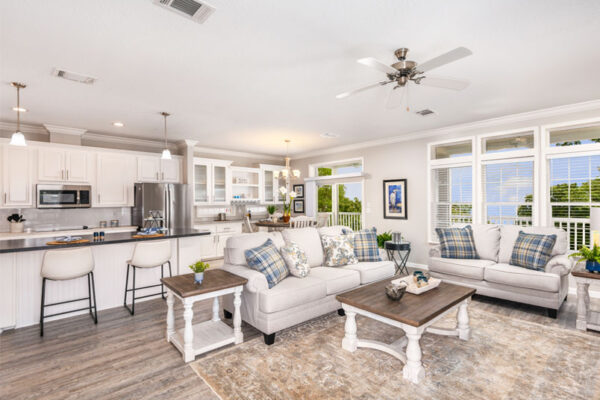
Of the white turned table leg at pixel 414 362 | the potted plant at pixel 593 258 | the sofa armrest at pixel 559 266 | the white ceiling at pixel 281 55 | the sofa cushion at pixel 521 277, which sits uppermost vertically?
the white ceiling at pixel 281 55

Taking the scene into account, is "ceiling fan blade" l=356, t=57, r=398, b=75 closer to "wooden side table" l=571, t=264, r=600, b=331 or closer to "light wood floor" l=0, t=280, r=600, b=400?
"light wood floor" l=0, t=280, r=600, b=400

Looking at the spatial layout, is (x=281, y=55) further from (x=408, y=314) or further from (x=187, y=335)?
(x=187, y=335)

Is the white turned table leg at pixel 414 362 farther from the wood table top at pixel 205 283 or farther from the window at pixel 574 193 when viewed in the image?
the window at pixel 574 193

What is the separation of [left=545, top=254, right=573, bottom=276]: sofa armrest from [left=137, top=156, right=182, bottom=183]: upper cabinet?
21.1ft

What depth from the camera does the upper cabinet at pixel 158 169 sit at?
5.93m

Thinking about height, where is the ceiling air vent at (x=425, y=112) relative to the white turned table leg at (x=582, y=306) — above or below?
above

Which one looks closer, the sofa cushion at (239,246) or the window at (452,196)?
the sofa cushion at (239,246)

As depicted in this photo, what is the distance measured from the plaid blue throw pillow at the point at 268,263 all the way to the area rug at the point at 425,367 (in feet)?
1.84

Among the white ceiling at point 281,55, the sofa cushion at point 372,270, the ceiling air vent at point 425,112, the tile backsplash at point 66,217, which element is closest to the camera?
the white ceiling at point 281,55

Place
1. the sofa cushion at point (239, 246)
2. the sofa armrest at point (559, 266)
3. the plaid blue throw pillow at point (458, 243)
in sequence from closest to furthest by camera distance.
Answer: the sofa cushion at point (239, 246)
the sofa armrest at point (559, 266)
the plaid blue throw pillow at point (458, 243)

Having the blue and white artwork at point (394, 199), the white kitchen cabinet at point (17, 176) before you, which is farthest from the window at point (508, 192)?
the white kitchen cabinet at point (17, 176)

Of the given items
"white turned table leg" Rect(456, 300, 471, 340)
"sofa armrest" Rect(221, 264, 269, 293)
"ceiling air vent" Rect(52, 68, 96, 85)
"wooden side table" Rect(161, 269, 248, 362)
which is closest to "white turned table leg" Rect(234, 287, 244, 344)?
"wooden side table" Rect(161, 269, 248, 362)

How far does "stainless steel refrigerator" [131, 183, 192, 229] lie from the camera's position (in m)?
5.62

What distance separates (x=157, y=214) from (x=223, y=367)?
4.03 m
